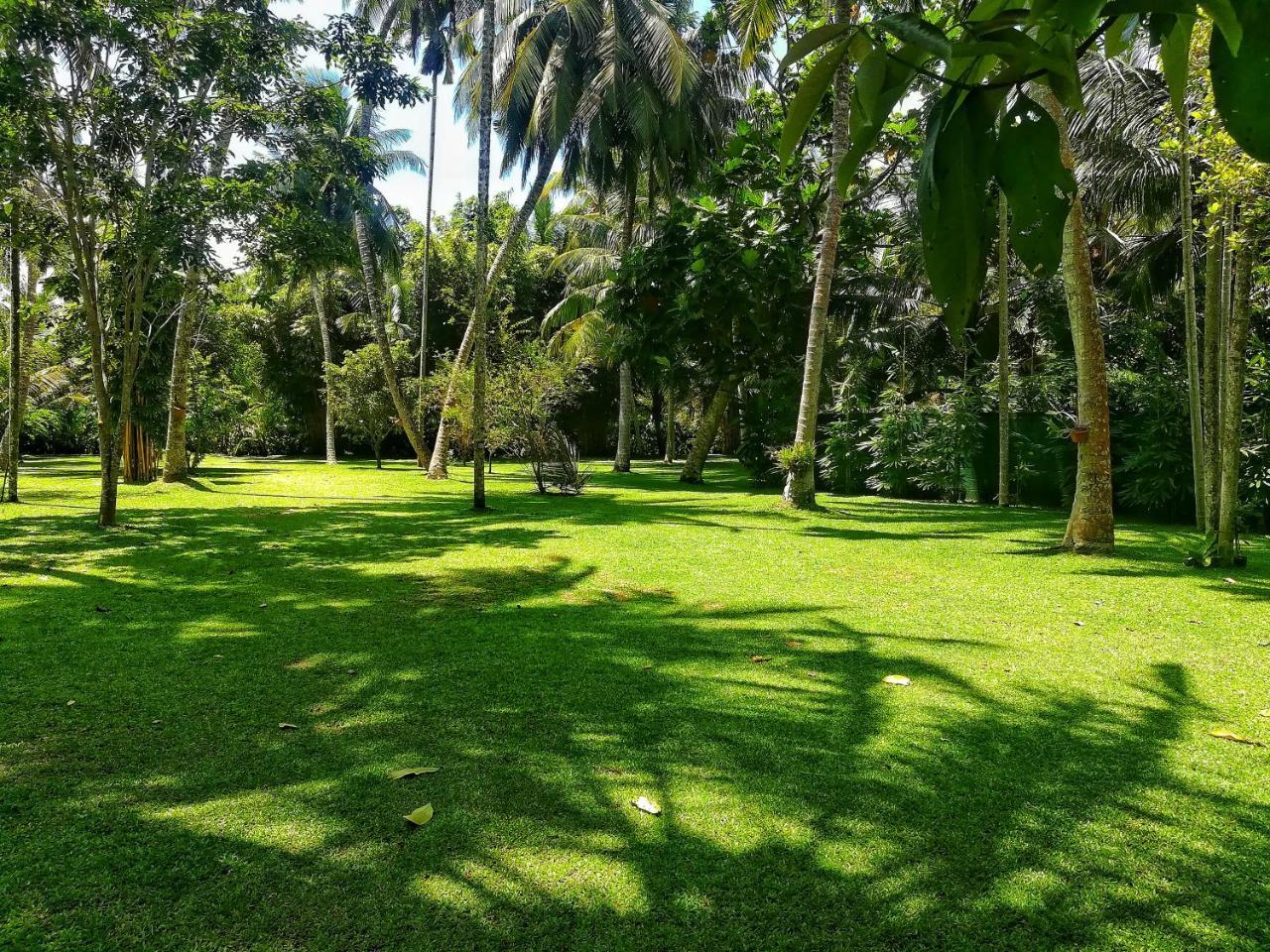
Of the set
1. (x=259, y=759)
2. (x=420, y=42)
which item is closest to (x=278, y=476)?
(x=420, y=42)

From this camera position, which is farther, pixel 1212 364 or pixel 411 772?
pixel 1212 364

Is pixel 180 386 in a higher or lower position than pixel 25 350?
lower

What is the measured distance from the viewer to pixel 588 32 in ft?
59.1

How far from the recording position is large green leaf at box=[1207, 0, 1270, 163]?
0.57m

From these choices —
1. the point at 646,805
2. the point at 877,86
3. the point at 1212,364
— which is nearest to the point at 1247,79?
the point at 877,86

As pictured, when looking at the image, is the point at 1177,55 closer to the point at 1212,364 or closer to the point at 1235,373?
the point at 1235,373

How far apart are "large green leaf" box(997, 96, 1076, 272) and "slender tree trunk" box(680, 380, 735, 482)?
47.1ft

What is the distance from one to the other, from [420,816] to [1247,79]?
2520 mm

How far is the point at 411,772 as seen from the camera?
271cm

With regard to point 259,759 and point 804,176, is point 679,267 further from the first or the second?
point 259,759

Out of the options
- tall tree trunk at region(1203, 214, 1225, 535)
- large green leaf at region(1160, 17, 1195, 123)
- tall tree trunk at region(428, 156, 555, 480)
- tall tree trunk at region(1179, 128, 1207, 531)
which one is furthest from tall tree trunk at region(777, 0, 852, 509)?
large green leaf at region(1160, 17, 1195, 123)

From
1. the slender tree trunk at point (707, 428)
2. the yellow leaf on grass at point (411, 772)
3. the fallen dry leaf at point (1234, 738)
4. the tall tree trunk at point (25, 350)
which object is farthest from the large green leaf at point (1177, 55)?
the slender tree trunk at point (707, 428)

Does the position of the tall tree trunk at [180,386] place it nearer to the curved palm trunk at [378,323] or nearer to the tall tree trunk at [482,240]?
the tall tree trunk at [482,240]

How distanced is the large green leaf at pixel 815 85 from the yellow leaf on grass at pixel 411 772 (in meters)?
2.54
